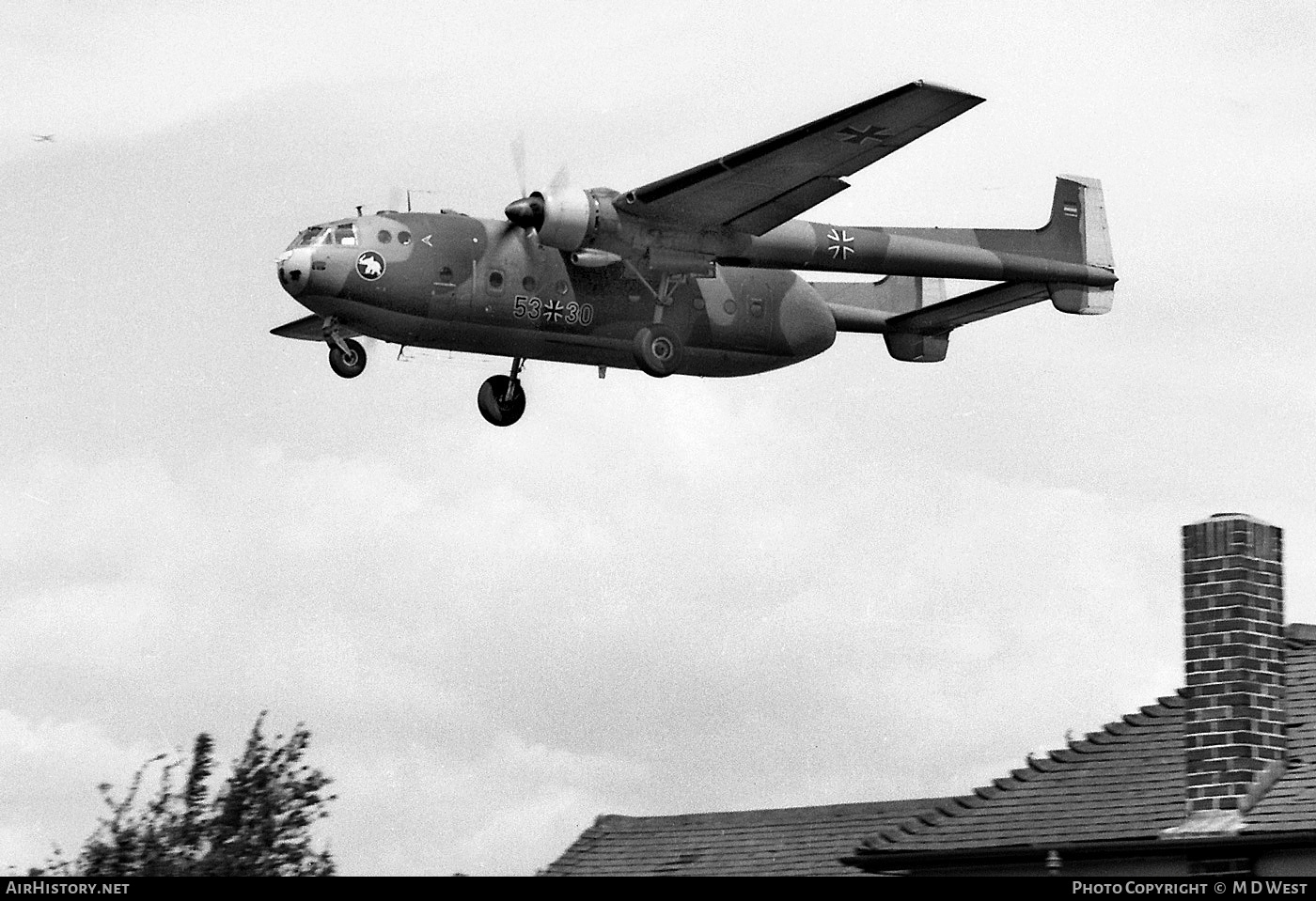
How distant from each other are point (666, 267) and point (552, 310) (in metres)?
2.17

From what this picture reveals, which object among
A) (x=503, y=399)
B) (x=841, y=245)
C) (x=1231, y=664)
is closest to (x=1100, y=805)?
(x=1231, y=664)

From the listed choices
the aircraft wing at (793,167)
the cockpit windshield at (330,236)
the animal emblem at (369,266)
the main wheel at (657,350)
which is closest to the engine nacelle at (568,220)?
the aircraft wing at (793,167)

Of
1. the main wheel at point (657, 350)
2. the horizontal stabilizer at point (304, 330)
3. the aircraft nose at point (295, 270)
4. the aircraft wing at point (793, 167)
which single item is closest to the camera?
the aircraft wing at point (793, 167)

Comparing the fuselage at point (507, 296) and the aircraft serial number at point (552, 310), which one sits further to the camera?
the aircraft serial number at point (552, 310)

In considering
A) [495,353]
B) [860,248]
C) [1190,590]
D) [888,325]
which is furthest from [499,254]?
[1190,590]

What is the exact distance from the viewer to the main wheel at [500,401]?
127 feet

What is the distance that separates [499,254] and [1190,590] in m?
13.2

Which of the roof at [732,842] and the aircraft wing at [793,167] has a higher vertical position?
the aircraft wing at [793,167]

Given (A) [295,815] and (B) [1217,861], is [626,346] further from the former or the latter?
(B) [1217,861]

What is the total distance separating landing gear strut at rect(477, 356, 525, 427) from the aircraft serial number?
220cm

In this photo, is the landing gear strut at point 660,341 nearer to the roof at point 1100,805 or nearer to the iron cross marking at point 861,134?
the iron cross marking at point 861,134

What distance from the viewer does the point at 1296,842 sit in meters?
25.6

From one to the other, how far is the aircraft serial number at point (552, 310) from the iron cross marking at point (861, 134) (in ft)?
16.4

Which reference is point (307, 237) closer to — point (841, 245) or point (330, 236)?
point (330, 236)
